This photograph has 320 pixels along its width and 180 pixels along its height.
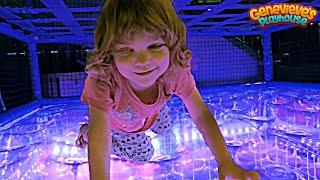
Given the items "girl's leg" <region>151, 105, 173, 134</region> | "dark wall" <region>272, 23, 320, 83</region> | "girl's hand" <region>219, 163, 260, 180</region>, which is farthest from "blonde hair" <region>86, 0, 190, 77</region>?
"dark wall" <region>272, 23, 320, 83</region>

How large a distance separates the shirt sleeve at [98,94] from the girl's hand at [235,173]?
27 centimetres

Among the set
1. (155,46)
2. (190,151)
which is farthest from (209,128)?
(190,151)

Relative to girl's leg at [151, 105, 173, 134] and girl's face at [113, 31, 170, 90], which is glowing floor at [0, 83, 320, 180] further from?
girl's face at [113, 31, 170, 90]

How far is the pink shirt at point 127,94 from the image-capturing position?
765 mm

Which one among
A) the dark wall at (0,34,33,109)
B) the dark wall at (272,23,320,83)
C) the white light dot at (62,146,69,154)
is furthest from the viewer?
the dark wall at (272,23,320,83)

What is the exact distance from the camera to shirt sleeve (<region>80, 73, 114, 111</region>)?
75cm

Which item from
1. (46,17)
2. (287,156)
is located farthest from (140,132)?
(46,17)

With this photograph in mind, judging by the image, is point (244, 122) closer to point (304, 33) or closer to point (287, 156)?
point (287, 156)

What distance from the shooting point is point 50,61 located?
4.43 meters

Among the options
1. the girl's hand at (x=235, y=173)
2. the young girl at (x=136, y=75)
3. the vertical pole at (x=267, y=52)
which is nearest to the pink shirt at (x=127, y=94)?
the young girl at (x=136, y=75)

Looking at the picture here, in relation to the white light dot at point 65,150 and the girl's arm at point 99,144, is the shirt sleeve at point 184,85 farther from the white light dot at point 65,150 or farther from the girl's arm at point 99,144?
the white light dot at point 65,150

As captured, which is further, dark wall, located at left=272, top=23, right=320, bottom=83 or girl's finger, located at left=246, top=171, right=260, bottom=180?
dark wall, located at left=272, top=23, right=320, bottom=83

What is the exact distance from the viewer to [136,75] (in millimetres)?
708

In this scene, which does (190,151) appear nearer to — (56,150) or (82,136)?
(82,136)
